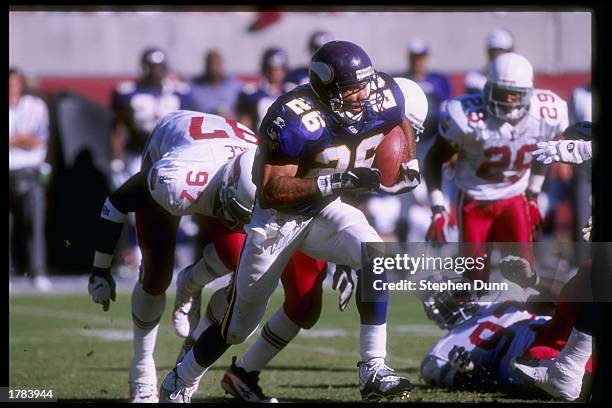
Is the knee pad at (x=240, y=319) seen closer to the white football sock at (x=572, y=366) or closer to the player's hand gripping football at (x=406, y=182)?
the player's hand gripping football at (x=406, y=182)

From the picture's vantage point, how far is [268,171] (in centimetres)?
418

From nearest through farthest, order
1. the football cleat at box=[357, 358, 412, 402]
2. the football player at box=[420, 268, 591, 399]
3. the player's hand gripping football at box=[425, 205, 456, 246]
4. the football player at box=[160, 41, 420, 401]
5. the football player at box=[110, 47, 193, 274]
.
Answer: the football cleat at box=[357, 358, 412, 402]
the football player at box=[160, 41, 420, 401]
the football player at box=[420, 268, 591, 399]
the player's hand gripping football at box=[425, 205, 456, 246]
the football player at box=[110, 47, 193, 274]

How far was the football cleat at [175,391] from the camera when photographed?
4539 millimetres

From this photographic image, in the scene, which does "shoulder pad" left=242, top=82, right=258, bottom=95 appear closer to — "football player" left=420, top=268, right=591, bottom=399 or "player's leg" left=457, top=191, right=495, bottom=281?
"player's leg" left=457, top=191, right=495, bottom=281

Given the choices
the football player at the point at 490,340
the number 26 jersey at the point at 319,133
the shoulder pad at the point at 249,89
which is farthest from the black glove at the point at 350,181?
the shoulder pad at the point at 249,89

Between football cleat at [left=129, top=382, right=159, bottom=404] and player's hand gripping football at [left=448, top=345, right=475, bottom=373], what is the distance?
1196mm

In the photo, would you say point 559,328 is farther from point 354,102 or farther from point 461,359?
point 354,102

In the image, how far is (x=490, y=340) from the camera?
197 inches

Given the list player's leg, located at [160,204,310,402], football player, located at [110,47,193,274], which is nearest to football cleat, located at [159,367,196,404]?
player's leg, located at [160,204,310,402]

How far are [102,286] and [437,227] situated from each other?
1.75 m

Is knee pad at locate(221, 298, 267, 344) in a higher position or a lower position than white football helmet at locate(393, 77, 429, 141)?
lower

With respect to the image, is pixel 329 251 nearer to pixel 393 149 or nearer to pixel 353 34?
pixel 393 149

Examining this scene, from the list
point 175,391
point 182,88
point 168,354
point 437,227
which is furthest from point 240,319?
point 182,88

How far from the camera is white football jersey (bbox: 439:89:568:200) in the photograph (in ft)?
20.0
